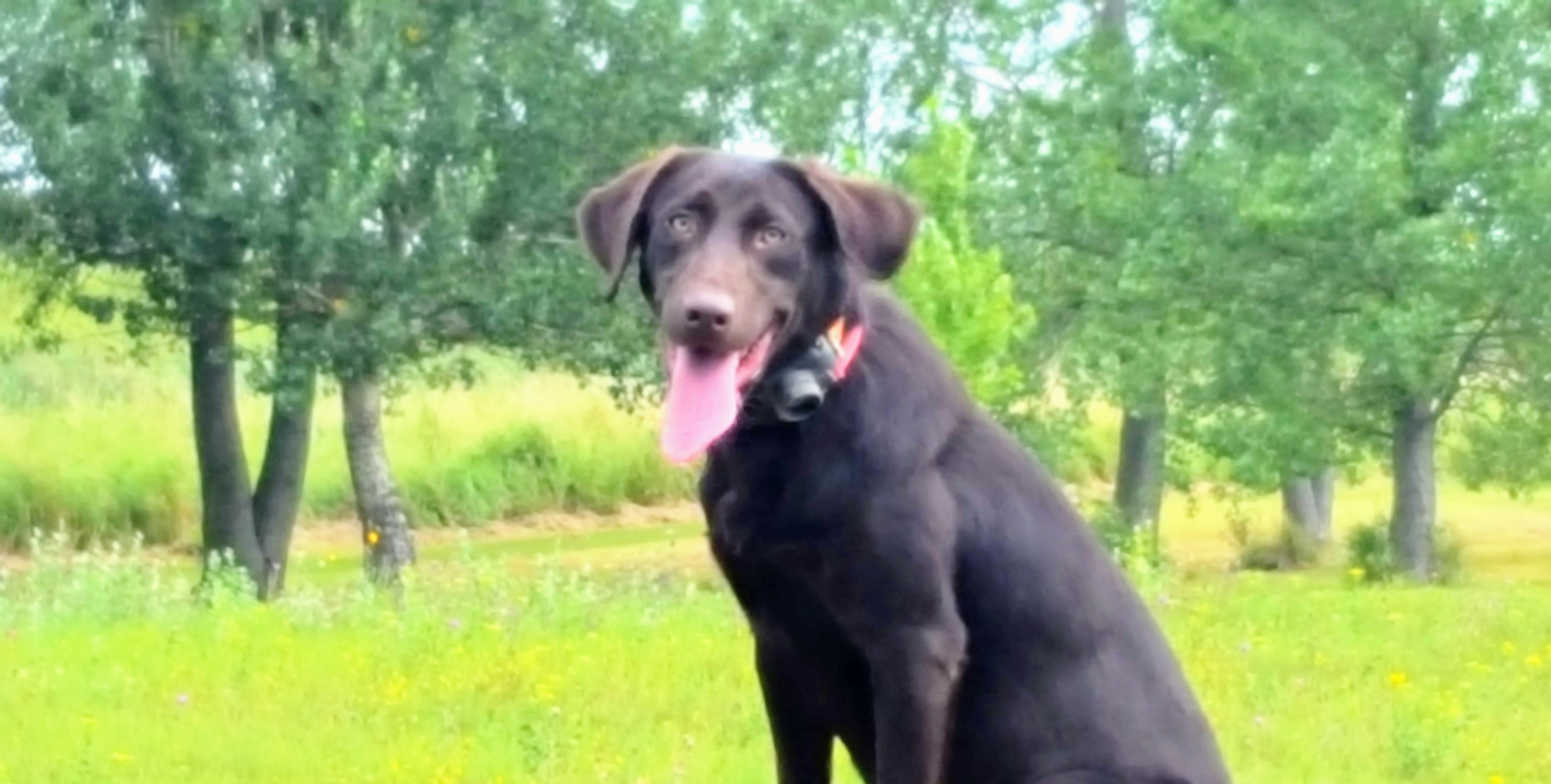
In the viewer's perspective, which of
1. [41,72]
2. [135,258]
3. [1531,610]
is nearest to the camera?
[1531,610]

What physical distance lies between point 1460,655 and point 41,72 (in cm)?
1292

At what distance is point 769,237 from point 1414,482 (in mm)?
22346

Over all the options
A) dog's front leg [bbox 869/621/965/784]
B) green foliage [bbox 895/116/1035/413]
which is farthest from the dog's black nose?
green foliage [bbox 895/116/1035/413]

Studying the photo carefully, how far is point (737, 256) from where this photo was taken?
4262 millimetres

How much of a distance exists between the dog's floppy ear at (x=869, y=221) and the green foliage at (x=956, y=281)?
12.5m

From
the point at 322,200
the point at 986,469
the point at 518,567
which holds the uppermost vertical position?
the point at 322,200

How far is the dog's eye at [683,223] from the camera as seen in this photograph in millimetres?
4383

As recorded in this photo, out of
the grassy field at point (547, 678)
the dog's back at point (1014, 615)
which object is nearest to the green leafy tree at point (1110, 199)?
the grassy field at point (547, 678)

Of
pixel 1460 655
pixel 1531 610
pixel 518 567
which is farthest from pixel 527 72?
pixel 1460 655

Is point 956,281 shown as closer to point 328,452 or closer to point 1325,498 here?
point 328,452

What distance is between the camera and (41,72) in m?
19.7

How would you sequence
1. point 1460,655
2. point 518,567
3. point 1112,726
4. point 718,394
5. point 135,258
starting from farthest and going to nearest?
1. point 135,258
2. point 518,567
3. point 1460,655
4. point 1112,726
5. point 718,394

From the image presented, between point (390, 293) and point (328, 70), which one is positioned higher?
point (328, 70)

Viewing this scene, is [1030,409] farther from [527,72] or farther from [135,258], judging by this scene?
[135,258]
